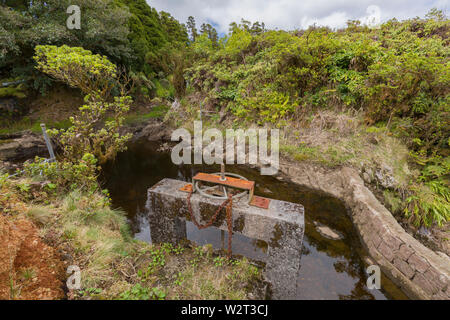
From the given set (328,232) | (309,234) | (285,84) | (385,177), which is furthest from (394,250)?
(285,84)

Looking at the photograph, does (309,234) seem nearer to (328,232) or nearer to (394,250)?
(328,232)

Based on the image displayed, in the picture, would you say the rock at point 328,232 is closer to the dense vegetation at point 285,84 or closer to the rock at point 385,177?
the dense vegetation at point 285,84

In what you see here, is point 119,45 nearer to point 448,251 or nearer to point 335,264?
point 335,264

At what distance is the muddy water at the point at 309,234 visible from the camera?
357 centimetres

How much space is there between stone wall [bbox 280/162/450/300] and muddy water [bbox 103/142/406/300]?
230 millimetres

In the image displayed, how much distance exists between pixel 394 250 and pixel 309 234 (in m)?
1.66

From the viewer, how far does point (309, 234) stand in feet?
15.9

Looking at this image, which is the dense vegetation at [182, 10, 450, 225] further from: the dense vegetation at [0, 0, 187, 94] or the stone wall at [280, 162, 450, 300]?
the dense vegetation at [0, 0, 187, 94]

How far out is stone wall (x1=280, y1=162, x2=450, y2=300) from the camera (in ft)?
10.0

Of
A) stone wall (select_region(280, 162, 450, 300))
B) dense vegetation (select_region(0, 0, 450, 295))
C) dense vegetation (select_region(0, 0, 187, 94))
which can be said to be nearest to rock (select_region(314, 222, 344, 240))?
stone wall (select_region(280, 162, 450, 300))

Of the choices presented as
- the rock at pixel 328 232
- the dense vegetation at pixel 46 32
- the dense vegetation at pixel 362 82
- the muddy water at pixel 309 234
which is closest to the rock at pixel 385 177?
the dense vegetation at pixel 362 82

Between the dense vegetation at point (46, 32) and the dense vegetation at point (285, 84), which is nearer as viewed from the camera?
the dense vegetation at point (285, 84)

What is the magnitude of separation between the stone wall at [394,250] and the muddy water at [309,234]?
0.23 metres
